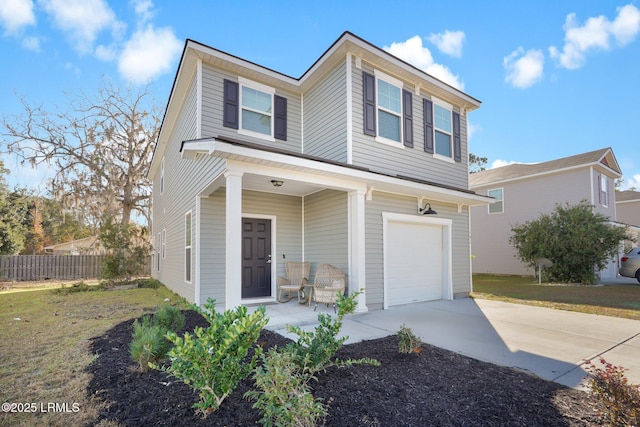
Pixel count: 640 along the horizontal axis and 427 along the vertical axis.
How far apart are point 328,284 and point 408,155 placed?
383cm

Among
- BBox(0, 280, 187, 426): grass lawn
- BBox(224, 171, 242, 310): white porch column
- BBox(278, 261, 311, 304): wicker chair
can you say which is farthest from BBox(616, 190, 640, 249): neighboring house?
BBox(0, 280, 187, 426): grass lawn

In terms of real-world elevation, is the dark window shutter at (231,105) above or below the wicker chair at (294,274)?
above

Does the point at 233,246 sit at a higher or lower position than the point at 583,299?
higher

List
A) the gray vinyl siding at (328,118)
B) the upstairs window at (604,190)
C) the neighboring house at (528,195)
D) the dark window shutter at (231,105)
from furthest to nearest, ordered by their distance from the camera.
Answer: the upstairs window at (604,190)
the neighboring house at (528,195)
the dark window shutter at (231,105)
the gray vinyl siding at (328,118)

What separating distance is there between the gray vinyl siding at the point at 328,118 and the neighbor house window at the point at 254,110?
642 millimetres

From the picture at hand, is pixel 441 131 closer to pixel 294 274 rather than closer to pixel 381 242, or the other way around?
pixel 381 242

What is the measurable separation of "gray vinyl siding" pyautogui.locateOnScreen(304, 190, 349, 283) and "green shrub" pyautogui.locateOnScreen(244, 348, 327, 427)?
4450mm

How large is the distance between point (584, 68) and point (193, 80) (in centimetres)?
1299

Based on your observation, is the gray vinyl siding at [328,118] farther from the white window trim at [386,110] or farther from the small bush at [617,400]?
the small bush at [617,400]

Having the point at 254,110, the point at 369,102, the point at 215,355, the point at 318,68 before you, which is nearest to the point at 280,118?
the point at 254,110

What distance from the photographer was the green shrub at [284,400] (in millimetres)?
2137

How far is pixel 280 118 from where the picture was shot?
8297 millimetres

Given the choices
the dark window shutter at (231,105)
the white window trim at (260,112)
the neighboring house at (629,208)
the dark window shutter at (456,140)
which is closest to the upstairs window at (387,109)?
the dark window shutter at (456,140)

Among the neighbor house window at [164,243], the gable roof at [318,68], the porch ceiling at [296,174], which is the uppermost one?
the gable roof at [318,68]
